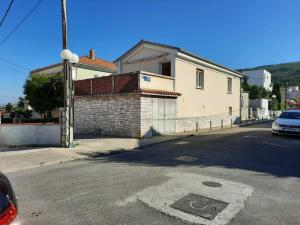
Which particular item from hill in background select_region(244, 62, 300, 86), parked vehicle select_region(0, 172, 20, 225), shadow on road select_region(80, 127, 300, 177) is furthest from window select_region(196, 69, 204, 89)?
hill in background select_region(244, 62, 300, 86)

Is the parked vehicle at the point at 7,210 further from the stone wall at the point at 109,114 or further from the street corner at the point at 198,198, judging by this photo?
the stone wall at the point at 109,114

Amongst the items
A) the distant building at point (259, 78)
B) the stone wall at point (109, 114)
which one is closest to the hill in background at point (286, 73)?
the distant building at point (259, 78)

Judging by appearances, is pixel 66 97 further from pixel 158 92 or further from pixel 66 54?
pixel 158 92

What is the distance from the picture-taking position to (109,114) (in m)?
15.6

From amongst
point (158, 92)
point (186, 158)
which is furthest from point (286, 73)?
point (186, 158)

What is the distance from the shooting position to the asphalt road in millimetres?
4074

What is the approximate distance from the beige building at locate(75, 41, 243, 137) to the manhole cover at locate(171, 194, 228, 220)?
376 inches

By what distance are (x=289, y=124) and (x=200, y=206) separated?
12.0 m

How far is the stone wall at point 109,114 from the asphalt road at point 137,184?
504cm

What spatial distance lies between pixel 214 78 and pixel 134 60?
7.43m

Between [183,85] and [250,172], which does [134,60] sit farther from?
[250,172]

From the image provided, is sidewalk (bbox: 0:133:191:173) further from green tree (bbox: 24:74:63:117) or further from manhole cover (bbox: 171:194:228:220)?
green tree (bbox: 24:74:63:117)

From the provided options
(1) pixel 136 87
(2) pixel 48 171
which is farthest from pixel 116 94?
(2) pixel 48 171

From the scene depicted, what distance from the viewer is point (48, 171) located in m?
7.25
